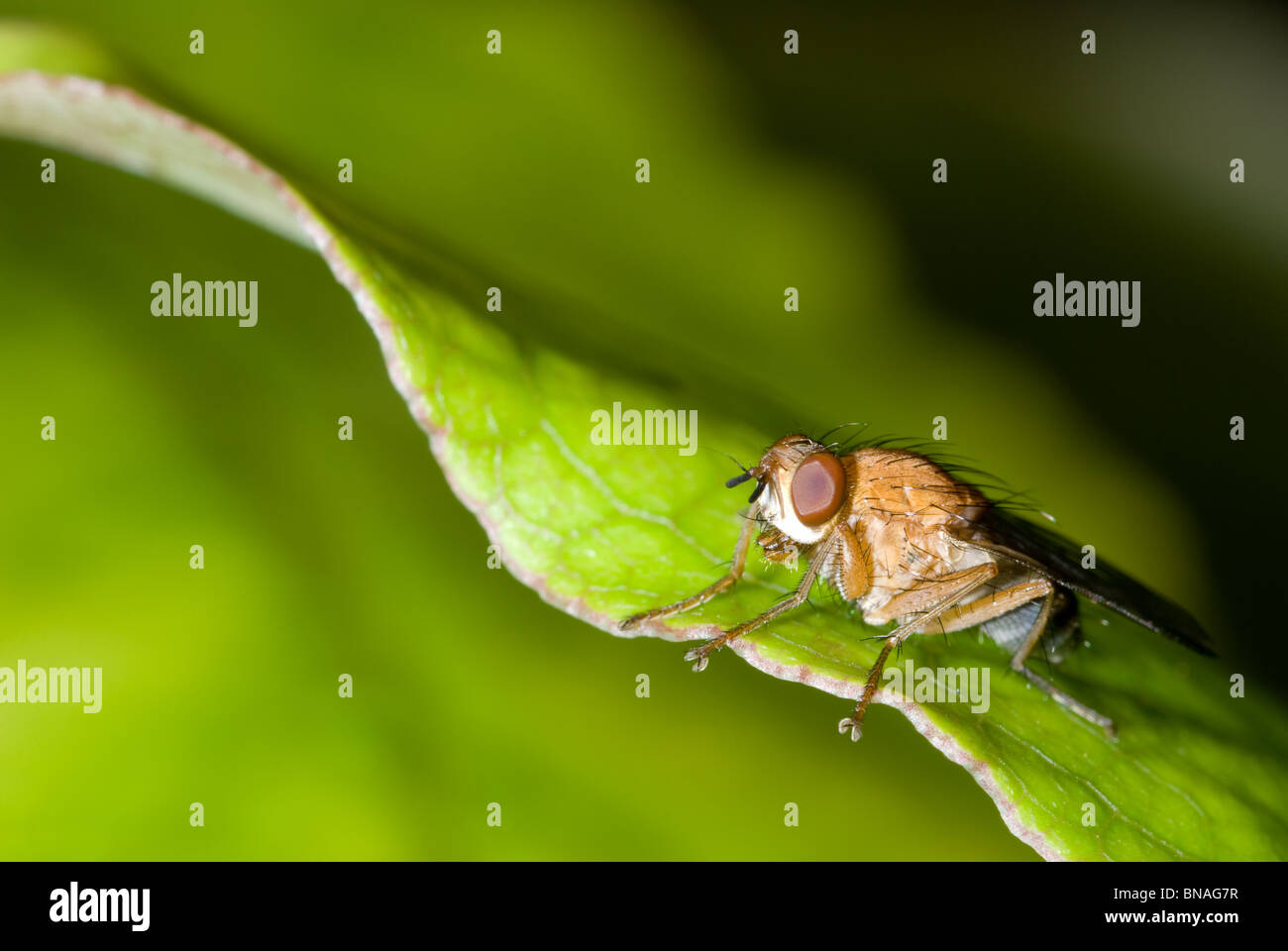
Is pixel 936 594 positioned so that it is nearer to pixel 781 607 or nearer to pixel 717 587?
pixel 781 607

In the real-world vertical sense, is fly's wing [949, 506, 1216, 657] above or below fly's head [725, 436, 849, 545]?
below

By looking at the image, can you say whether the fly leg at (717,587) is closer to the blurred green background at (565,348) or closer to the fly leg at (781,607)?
the fly leg at (781,607)

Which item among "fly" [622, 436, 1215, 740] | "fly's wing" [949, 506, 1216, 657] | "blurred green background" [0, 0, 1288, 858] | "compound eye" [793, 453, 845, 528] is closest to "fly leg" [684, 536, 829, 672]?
→ "fly" [622, 436, 1215, 740]

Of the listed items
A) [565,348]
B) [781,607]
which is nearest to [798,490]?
[781,607]

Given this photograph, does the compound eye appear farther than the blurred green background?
Yes

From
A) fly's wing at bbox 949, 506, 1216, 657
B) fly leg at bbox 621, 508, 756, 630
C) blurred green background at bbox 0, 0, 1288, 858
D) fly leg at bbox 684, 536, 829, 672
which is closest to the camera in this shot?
fly leg at bbox 621, 508, 756, 630

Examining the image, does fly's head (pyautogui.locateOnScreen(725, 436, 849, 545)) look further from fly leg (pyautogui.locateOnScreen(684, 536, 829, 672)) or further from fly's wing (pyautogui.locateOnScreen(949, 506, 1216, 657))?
fly's wing (pyautogui.locateOnScreen(949, 506, 1216, 657))

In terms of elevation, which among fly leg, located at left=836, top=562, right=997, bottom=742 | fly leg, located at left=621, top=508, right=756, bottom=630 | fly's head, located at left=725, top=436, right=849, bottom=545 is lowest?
fly leg, located at left=836, top=562, right=997, bottom=742
